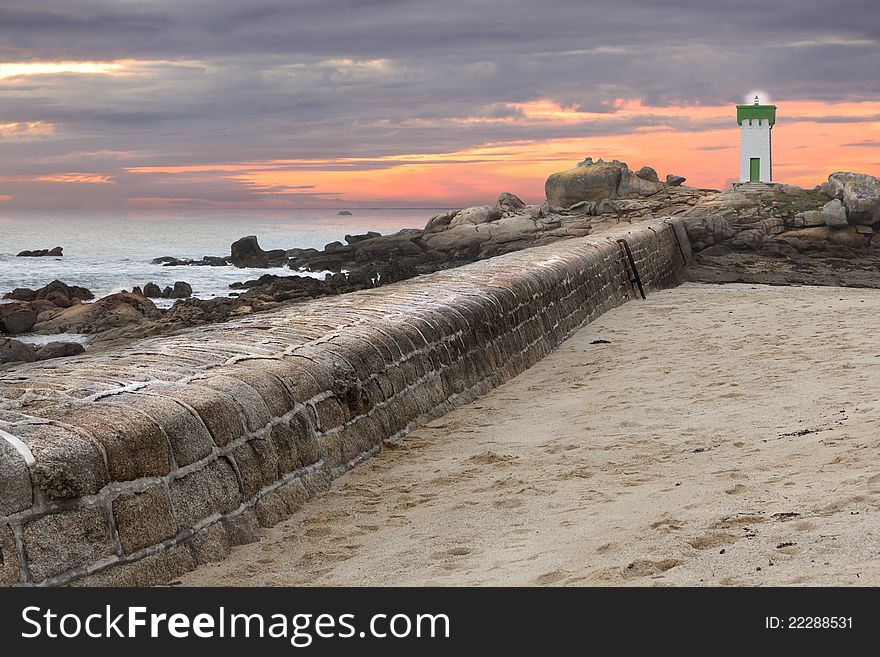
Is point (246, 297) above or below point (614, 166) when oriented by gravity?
below

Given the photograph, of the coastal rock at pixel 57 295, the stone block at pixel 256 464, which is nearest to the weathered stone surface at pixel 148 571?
the stone block at pixel 256 464

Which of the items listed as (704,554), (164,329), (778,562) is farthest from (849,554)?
(164,329)

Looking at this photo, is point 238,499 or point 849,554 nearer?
point 849,554

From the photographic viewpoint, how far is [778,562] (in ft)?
10.7

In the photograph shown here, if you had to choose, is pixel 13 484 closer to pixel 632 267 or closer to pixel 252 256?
pixel 632 267

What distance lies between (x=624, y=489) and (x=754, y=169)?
33.5 m

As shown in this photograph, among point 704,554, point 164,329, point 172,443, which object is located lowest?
point 164,329

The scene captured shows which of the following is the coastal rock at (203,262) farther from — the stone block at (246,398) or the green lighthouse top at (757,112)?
the stone block at (246,398)

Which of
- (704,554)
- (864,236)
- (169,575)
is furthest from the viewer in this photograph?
(864,236)

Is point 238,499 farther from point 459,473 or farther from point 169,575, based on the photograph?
point 459,473

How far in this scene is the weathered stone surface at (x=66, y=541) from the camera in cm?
343

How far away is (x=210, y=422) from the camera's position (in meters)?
4.37

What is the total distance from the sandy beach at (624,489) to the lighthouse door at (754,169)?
29.0 metres

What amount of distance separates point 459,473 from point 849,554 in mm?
2555
